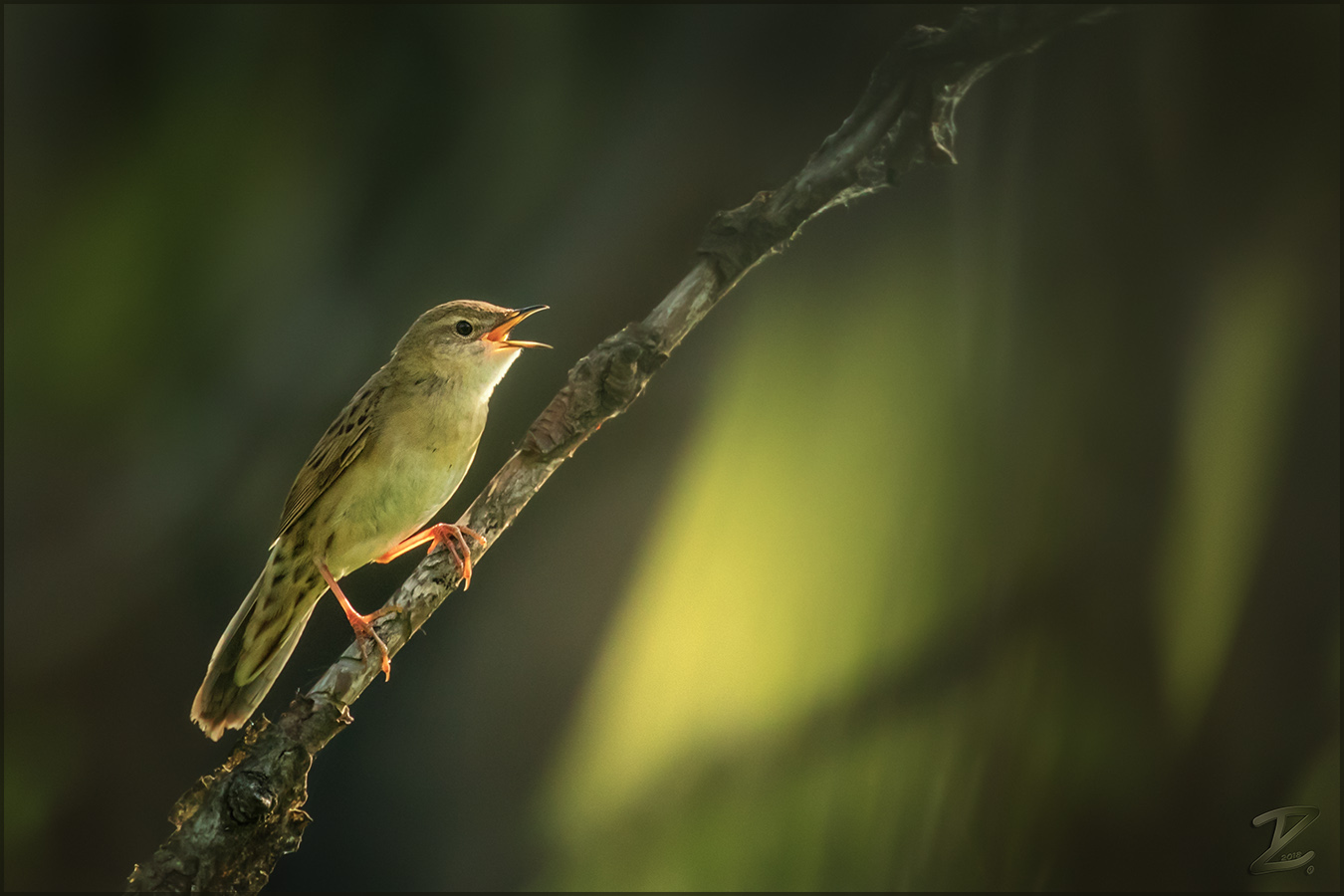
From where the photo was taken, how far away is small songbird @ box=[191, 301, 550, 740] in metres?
1.25

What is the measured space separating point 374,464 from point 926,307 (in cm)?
88

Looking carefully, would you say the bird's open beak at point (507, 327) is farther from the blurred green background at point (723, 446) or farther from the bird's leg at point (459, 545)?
the bird's leg at point (459, 545)

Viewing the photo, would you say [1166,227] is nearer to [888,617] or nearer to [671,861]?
[888,617]

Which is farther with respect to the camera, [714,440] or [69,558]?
[714,440]

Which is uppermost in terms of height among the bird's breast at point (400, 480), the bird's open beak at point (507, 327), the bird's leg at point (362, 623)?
the bird's open beak at point (507, 327)

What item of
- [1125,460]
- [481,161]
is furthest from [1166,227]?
[481,161]

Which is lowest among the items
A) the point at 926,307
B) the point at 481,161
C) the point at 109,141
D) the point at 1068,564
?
the point at 1068,564

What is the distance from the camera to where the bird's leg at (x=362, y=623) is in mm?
1019

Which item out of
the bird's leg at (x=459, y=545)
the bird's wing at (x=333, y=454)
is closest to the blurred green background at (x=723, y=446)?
the bird's wing at (x=333, y=454)

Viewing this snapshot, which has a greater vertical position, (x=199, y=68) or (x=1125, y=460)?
(x=199, y=68)

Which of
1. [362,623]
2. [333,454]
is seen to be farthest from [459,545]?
[333,454]

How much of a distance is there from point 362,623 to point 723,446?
1.85 ft

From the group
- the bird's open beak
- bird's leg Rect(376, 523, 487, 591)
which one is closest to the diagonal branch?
bird's leg Rect(376, 523, 487, 591)

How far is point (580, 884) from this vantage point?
1215 mm
